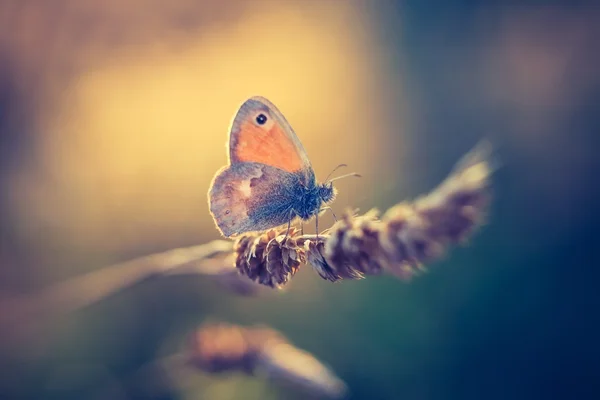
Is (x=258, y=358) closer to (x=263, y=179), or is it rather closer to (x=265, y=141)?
(x=263, y=179)

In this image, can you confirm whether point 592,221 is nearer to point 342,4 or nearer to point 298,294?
point 298,294

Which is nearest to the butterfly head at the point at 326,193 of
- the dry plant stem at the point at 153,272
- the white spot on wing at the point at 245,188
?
the white spot on wing at the point at 245,188

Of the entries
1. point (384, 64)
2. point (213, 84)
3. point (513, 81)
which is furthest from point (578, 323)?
point (213, 84)

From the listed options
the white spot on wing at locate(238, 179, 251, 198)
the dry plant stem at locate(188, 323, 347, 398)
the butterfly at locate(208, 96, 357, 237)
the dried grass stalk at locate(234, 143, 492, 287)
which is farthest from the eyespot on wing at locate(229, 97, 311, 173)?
the dried grass stalk at locate(234, 143, 492, 287)

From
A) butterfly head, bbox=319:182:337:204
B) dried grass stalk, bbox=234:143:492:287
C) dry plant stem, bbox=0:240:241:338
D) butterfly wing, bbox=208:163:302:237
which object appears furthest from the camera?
butterfly head, bbox=319:182:337:204

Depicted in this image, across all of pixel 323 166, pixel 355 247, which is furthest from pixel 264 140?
pixel 323 166

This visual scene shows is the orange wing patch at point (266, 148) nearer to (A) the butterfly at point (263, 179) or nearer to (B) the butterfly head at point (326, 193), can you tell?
(A) the butterfly at point (263, 179)

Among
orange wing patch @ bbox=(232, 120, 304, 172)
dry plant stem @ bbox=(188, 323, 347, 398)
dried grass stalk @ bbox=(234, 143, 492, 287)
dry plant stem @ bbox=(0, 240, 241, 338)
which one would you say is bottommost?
dried grass stalk @ bbox=(234, 143, 492, 287)

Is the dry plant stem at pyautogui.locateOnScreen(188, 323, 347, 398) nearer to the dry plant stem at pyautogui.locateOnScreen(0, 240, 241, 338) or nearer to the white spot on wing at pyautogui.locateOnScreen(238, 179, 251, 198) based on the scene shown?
the dry plant stem at pyautogui.locateOnScreen(0, 240, 241, 338)
